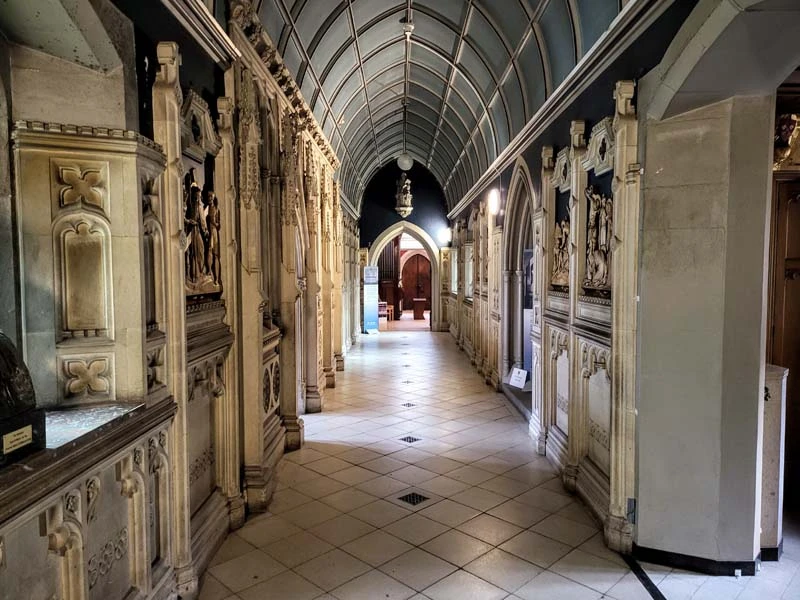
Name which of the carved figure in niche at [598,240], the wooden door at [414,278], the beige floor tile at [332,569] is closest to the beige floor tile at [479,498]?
the beige floor tile at [332,569]

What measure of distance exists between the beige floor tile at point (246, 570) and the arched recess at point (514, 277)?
5240 mm

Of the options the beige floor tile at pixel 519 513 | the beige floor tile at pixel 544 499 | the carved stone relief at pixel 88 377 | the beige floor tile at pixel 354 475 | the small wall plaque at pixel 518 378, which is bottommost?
the beige floor tile at pixel 544 499

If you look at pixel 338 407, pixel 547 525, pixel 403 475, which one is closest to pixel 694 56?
pixel 547 525

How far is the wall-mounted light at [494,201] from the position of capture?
27.3ft

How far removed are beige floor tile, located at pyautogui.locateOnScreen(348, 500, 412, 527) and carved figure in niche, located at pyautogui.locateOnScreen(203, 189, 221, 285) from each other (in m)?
1.97

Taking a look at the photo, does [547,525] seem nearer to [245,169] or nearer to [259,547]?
[259,547]

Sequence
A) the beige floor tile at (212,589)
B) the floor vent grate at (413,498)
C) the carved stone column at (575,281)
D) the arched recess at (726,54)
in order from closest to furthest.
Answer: the arched recess at (726,54), the beige floor tile at (212,589), the floor vent grate at (413,498), the carved stone column at (575,281)

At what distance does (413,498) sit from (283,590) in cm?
151

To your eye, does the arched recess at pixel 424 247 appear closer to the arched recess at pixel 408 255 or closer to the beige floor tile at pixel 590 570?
the arched recess at pixel 408 255

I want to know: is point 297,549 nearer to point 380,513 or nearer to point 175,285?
point 380,513

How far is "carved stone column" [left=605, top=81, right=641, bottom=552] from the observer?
340 centimetres

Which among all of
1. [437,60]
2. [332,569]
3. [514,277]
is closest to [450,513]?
[332,569]

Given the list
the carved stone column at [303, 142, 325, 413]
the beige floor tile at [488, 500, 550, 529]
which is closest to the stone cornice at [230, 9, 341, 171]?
the carved stone column at [303, 142, 325, 413]

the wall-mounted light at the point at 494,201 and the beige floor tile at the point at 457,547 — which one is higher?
the wall-mounted light at the point at 494,201
